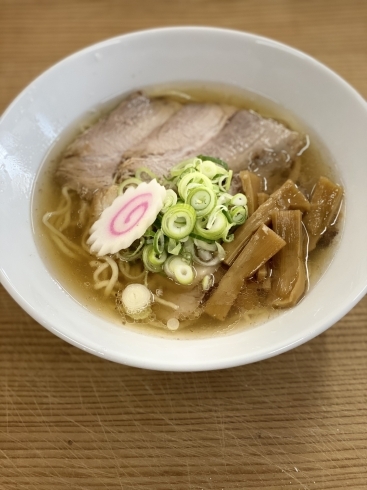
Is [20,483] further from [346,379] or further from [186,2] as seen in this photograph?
[186,2]

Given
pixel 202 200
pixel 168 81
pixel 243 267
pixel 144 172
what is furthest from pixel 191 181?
pixel 168 81

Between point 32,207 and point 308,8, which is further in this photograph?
point 308,8

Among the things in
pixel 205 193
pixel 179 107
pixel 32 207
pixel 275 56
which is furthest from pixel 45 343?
pixel 275 56

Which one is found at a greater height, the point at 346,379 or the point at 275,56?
the point at 275,56

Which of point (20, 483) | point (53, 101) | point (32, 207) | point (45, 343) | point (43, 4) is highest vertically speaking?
point (43, 4)

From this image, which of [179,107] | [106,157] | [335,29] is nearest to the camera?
[106,157]

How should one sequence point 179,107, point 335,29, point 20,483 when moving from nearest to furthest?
point 20,483 → point 179,107 → point 335,29

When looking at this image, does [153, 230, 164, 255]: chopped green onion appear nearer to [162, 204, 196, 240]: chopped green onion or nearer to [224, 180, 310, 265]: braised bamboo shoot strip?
[162, 204, 196, 240]: chopped green onion

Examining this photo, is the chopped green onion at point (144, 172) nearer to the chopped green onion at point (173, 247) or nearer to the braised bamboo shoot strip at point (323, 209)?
the chopped green onion at point (173, 247)

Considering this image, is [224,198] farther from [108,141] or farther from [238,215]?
[108,141]
